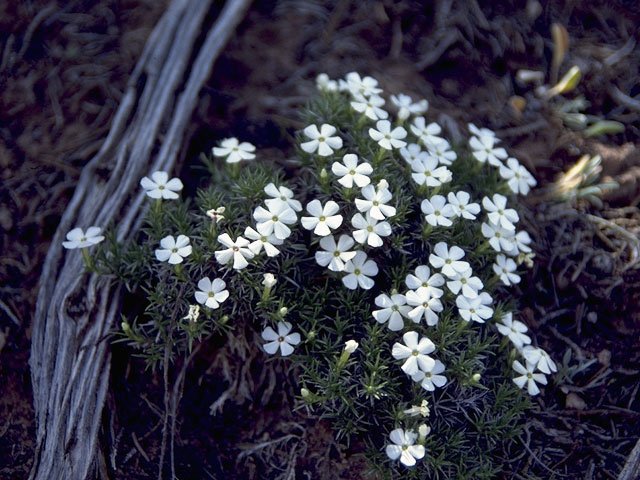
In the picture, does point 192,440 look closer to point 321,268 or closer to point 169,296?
point 169,296

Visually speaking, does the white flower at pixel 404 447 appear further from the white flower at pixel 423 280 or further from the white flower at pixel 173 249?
the white flower at pixel 173 249

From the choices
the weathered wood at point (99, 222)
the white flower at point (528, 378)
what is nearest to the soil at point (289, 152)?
the weathered wood at point (99, 222)

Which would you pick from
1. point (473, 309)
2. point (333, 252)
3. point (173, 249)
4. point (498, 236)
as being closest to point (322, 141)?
point (333, 252)

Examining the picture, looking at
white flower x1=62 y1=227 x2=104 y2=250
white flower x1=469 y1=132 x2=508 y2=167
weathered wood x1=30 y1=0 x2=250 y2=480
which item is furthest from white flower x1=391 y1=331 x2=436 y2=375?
white flower x1=62 y1=227 x2=104 y2=250

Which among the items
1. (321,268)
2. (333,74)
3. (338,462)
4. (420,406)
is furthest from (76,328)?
(333,74)

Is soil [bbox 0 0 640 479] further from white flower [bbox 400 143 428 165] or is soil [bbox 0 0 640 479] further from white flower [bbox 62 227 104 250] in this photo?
white flower [bbox 400 143 428 165]
